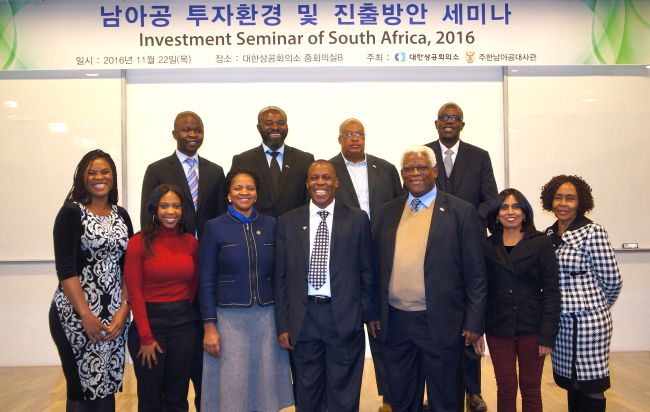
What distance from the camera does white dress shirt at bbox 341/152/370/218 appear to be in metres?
3.52

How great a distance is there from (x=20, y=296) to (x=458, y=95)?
15.6 feet

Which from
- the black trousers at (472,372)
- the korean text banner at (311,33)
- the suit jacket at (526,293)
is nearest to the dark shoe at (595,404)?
the suit jacket at (526,293)

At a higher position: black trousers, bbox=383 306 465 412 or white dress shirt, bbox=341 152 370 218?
white dress shirt, bbox=341 152 370 218

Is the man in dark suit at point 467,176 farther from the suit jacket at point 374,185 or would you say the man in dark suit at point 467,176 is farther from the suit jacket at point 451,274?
the suit jacket at point 451,274

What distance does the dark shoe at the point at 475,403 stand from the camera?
11.6 ft

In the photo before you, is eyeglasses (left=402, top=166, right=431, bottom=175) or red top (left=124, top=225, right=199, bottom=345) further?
eyeglasses (left=402, top=166, right=431, bottom=175)

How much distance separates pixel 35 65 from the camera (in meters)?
4.64

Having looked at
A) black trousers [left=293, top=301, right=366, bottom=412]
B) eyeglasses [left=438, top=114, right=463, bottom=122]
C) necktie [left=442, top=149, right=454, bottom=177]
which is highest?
eyeglasses [left=438, top=114, right=463, bottom=122]

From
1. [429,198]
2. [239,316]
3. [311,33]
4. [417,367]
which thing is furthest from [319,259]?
[311,33]

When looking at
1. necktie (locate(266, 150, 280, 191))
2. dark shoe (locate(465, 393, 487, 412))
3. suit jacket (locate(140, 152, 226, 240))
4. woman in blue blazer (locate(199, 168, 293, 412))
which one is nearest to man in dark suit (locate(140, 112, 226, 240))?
suit jacket (locate(140, 152, 226, 240))

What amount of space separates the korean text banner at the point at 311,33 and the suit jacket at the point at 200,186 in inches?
63.7

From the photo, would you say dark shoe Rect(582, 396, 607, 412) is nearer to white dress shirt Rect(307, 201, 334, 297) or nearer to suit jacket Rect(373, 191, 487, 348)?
suit jacket Rect(373, 191, 487, 348)

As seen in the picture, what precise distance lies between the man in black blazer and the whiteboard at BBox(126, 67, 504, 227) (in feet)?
4.56

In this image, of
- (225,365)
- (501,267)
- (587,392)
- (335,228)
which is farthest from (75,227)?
(587,392)
